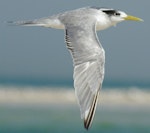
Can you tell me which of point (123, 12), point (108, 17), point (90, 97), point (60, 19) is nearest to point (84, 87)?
point (90, 97)

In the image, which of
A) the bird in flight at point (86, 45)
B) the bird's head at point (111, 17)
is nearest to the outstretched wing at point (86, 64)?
the bird in flight at point (86, 45)

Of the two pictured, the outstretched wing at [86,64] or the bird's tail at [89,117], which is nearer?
the bird's tail at [89,117]

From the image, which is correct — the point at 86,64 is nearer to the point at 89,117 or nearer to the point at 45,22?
the point at 89,117

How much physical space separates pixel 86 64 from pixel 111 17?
1948mm

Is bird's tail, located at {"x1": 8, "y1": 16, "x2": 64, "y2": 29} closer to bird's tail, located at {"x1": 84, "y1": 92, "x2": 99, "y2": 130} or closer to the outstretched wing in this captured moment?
the outstretched wing

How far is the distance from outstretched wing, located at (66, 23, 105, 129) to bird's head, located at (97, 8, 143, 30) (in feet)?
2.11

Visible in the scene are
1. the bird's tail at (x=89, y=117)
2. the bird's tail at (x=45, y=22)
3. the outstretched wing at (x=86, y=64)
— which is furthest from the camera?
the bird's tail at (x=45, y=22)

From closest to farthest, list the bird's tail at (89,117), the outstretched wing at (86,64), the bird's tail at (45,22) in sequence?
the bird's tail at (89,117), the outstretched wing at (86,64), the bird's tail at (45,22)

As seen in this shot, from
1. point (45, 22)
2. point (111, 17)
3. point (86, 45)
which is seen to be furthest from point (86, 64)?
point (111, 17)

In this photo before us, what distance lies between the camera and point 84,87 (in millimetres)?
4984

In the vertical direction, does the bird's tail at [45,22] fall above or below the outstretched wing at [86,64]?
below

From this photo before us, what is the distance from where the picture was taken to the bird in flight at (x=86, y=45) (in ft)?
15.9

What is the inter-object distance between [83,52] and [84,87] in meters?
0.58

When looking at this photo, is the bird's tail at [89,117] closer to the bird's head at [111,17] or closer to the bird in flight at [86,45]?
the bird in flight at [86,45]
